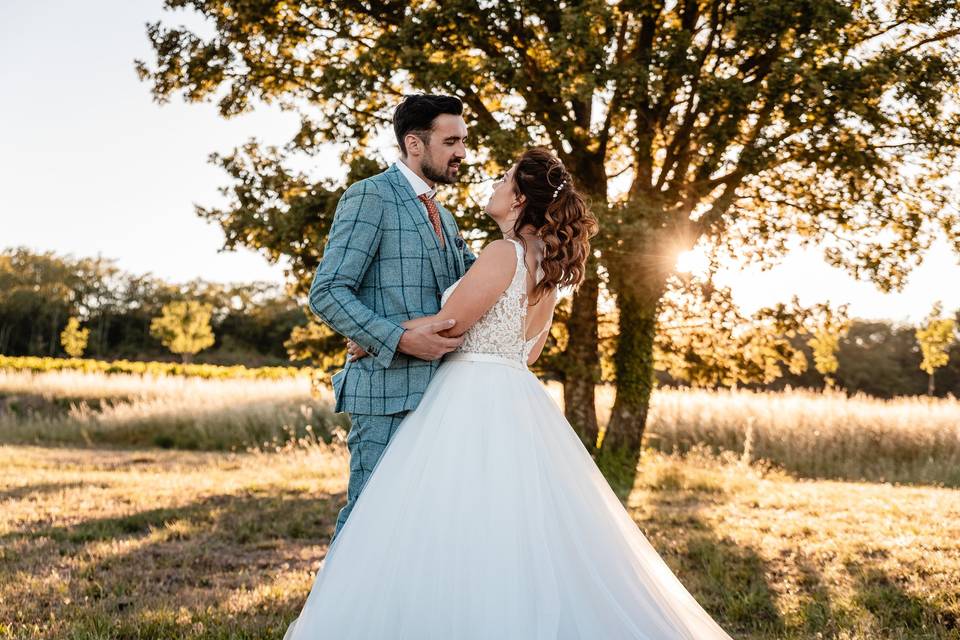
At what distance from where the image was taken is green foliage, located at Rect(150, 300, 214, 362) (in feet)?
139

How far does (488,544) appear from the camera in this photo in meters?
2.86

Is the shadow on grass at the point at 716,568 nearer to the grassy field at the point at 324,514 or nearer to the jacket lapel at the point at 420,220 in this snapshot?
the grassy field at the point at 324,514

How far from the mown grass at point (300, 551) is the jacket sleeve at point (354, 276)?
192 centimetres

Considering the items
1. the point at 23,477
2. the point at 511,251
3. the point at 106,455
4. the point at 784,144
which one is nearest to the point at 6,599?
the point at 511,251

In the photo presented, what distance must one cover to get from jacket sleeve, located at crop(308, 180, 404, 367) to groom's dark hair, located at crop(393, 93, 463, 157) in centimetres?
32

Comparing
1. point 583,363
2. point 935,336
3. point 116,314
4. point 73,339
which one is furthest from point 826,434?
point 116,314

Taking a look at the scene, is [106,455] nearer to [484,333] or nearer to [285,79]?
[285,79]

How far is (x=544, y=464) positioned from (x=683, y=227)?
7294 millimetres

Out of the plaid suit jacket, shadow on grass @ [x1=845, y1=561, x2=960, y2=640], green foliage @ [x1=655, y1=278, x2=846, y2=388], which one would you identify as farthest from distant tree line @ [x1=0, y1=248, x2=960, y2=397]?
the plaid suit jacket

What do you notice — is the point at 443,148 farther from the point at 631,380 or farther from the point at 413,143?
the point at 631,380

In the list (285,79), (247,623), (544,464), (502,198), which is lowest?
(247,623)

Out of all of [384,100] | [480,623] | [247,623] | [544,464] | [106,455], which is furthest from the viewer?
[106,455]

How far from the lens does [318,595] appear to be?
294 cm

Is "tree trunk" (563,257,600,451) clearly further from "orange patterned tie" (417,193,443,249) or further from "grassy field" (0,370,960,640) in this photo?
"orange patterned tie" (417,193,443,249)
